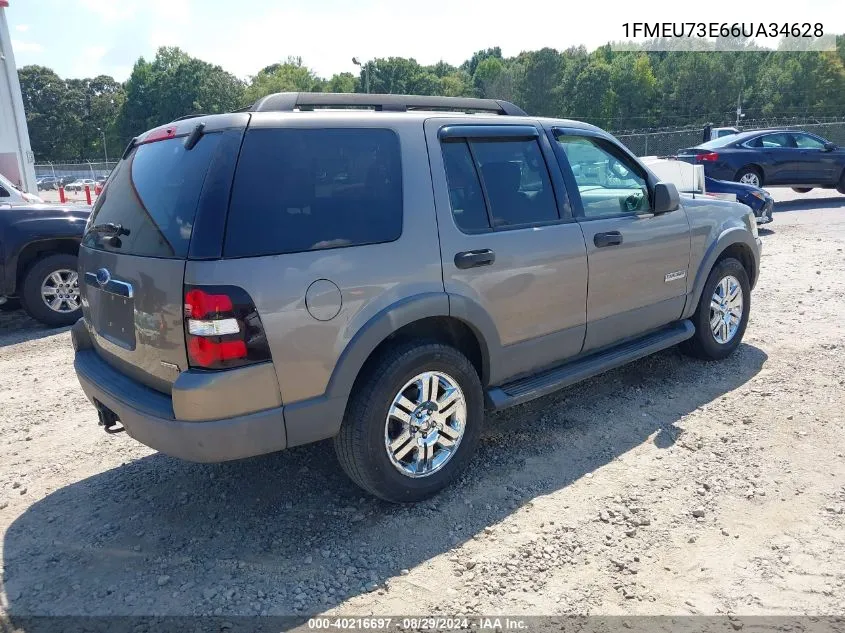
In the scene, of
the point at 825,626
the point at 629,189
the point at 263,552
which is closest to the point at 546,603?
the point at 825,626

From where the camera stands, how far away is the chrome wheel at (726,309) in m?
5.09

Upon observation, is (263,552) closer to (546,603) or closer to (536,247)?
(546,603)

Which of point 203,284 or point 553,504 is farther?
point 553,504

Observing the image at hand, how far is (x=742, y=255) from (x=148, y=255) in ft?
15.0

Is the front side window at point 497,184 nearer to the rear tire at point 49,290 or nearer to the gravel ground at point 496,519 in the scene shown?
the gravel ground at point 496,519

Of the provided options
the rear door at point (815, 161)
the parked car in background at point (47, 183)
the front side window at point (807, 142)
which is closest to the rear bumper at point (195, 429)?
the rear door at point (815, 161)

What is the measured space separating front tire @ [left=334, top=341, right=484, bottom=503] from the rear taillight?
0.60m

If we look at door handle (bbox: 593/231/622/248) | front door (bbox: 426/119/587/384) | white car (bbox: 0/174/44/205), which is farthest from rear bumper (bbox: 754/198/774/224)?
white car (bbox: 0/174/44/205)

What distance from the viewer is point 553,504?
3.32m

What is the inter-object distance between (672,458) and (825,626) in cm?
133

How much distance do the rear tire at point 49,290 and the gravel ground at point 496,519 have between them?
230 centimetres

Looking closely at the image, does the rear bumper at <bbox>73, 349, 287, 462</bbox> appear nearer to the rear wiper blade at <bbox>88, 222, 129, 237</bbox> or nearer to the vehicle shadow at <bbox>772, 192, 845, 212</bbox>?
the rear wiper blade at <bbox>88, 222, 129, 237</bbox>

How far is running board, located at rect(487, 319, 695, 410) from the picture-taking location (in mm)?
3619

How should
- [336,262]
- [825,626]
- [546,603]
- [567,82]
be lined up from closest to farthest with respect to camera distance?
[825,626], [546,603], [336,262], [567,82]
